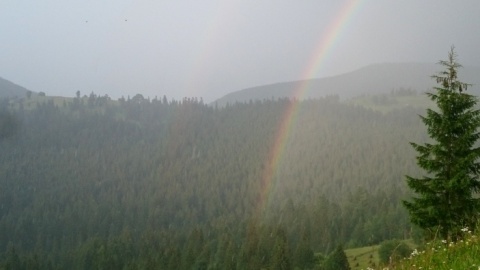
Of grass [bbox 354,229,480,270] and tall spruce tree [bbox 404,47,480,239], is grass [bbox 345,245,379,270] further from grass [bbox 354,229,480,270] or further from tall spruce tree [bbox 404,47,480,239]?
grass [bbox 354,229,480,270]

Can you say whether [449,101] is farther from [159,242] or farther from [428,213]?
[159,242]

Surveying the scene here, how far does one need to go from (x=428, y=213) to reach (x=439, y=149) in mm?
3176

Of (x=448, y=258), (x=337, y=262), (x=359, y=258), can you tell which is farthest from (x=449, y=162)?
(x=359, y=258)

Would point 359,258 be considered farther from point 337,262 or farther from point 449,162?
point 449,162

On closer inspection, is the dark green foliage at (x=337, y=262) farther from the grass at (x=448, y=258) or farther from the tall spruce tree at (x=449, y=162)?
the grass at (x=448, y=258)

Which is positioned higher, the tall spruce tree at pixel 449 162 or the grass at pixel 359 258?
the tall spruce tree at pixel 449 162

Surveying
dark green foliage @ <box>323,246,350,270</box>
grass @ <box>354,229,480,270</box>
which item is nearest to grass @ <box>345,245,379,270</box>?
dark green foliage @ <box>323,246,350,270</box>

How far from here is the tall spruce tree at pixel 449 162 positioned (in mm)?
20875

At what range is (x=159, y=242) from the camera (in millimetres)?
149375

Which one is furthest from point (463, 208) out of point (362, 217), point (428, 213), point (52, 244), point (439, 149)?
point (52, 244)

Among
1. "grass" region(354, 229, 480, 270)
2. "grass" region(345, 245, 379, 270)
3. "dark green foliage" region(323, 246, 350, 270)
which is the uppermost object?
"grass" region(354, 229, 480, 270)

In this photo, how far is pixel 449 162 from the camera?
21.8 metres

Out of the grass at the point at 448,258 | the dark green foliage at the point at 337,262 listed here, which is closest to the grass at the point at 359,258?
the dark green foliage at the point at 337,262

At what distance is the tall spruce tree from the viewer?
20.9 m
